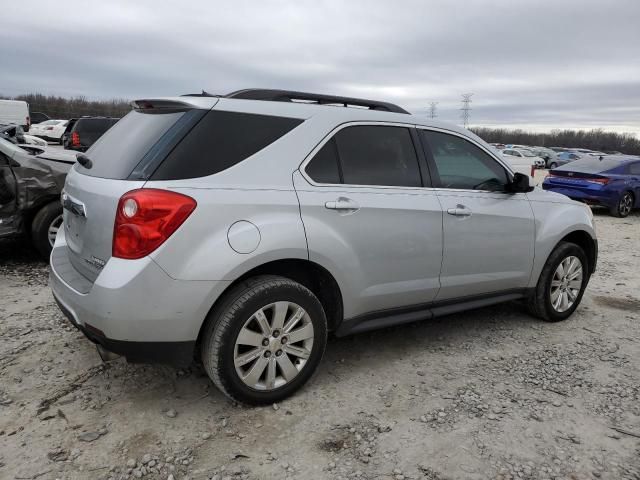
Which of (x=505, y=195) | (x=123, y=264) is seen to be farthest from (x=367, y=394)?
(x=505, y=195)

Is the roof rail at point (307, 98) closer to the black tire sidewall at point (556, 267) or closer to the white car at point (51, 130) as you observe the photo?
the black tire sidewall at point (556, 267)

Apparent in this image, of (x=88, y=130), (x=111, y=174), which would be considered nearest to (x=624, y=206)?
(x=111, y=174)

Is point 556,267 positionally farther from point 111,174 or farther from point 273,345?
point 111,174

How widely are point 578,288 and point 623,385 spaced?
1455 mm

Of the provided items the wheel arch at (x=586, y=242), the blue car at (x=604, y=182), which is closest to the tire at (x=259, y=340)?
the wheel arch at (x=586, y=242)

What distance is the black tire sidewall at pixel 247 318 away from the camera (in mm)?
2809

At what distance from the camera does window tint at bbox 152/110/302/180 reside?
2.75 m

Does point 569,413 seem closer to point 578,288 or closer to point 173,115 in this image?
point 578,288

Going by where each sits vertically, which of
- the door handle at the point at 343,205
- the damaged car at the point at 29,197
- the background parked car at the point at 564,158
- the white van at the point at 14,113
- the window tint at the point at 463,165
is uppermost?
the white van at the point at 14,113

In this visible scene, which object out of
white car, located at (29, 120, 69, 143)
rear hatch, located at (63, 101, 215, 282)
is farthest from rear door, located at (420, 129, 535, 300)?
white car, located at (29, 120, 69, 143)

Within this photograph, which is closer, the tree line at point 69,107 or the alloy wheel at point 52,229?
the alloy wheel at point 52,229

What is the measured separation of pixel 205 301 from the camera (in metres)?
2.73

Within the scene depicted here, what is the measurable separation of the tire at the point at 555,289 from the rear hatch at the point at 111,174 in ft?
10.5

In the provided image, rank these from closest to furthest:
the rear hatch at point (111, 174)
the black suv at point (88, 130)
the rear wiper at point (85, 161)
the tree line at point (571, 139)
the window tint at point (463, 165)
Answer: the rear hatch at point (111, 174) < the rear wiper at point (85, 161) < the window tint at point (463, 165) < the black suv at point (88, 130) < the tree line at point (571, 139)
